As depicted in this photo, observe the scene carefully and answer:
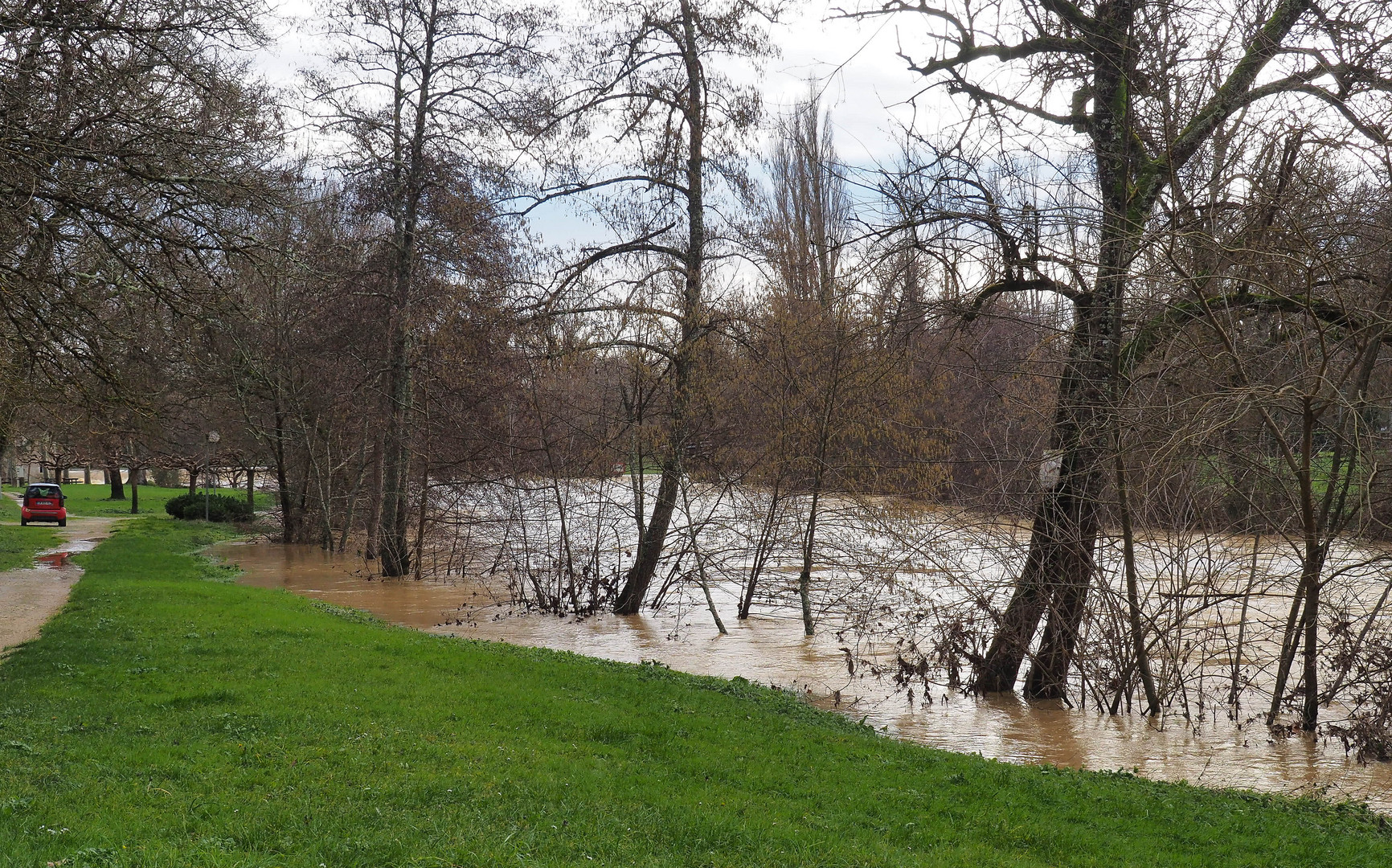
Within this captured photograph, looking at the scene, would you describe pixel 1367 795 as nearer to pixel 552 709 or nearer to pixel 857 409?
pixel 552 709

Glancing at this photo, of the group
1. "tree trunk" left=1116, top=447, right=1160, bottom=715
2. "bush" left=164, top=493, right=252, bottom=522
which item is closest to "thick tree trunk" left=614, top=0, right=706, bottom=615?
"tree trunk" left=1116, top=447, right=1160, bottom=715

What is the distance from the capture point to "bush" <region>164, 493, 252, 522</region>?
3625cm

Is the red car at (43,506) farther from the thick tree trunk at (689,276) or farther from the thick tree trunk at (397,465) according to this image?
the thick tree trunk at (689,276)

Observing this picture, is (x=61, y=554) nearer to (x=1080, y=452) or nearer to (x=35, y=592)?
(x=35, y=592)

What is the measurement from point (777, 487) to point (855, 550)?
1.83m

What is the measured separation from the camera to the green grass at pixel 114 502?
4041 cm

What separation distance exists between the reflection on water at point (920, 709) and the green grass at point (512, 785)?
4.37 ft

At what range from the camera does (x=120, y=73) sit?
31.2 ft

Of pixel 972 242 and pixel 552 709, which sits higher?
pixel 972 242

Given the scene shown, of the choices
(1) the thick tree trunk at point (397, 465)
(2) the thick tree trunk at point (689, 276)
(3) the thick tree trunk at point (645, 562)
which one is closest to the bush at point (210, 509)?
(1) the thick tree trunk at point (397, 465)

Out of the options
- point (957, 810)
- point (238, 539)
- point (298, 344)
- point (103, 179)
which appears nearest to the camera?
point (957, 810)

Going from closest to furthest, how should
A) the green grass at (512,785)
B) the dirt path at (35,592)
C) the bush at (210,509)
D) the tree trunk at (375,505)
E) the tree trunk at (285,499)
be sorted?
the green grass at (512,785) < the dirt path at (35,592) < the tree trunk at (375,505) < the tree trunk at (285,499) < the bush at (210,509)

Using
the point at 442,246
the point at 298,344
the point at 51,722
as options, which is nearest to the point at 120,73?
the point at 51,722

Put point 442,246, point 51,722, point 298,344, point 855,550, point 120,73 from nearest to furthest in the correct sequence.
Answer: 1. point 51,722
2. point 120,73
3. point 855,550
4. point 442,246
5. point 298,344
